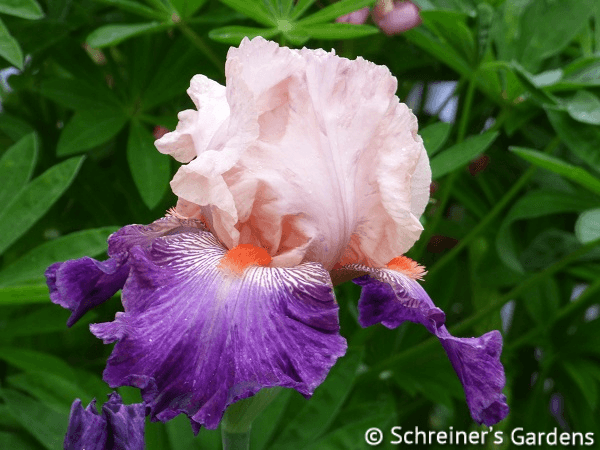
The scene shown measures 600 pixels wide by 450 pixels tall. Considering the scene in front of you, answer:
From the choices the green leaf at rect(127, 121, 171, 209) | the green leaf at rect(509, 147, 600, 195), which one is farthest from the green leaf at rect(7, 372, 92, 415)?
the green leaf at rect(509, 147, 600, 195)

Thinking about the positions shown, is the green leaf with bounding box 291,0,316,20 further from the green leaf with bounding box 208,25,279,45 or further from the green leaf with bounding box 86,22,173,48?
the green leaf with bounding box 86,22,173,48

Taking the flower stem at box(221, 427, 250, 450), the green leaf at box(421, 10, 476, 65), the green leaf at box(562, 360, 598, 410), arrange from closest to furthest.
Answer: the flower stem at box(221, 427, 250, 450) → the green leaf at box(421, 10, 476, 65) → the green leaf at box(562, 360, 598, 410)

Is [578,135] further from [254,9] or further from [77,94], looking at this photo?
[77,94]

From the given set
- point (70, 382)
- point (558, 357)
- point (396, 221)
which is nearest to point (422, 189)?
point (396, 221)

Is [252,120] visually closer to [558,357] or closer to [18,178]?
[18,178]

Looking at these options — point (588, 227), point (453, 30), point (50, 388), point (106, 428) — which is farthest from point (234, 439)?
point (453, 30)

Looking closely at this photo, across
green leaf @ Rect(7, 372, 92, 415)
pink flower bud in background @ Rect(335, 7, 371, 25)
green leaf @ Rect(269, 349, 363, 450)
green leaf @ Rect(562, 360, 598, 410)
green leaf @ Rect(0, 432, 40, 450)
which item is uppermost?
pink flower bud in background @ Rect(335, 7, 371, 25)
